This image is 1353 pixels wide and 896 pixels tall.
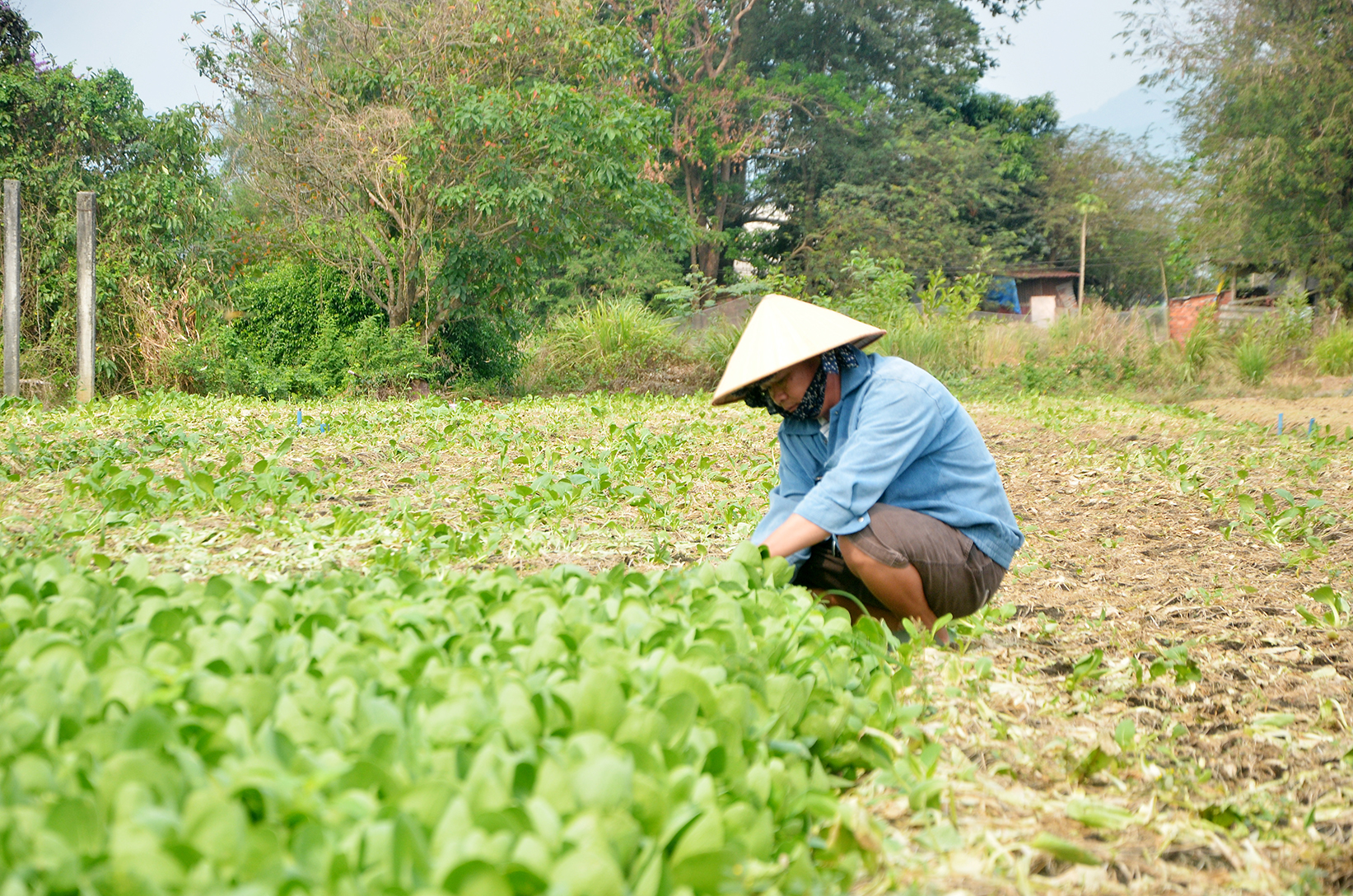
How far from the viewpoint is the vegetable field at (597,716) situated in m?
1.27

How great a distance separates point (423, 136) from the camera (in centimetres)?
1082

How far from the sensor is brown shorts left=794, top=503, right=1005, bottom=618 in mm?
2807

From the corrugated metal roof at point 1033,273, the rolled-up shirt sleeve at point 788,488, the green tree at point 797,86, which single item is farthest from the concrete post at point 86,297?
the corrugated metal roof at point 1033,273

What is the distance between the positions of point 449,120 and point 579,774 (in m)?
10.5

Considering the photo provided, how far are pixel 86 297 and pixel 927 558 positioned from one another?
8.53m

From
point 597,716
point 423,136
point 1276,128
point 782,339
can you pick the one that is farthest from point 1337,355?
point 597,716

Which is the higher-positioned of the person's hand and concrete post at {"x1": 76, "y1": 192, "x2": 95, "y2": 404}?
concrete post at {"x1": 76, "y1": 192, "x2": 95, "y2": 404}

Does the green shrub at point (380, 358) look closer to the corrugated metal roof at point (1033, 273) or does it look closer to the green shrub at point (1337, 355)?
the green shrub at point (1337, 355)

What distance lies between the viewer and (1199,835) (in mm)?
1879

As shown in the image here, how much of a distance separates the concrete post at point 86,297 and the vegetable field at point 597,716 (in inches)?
203

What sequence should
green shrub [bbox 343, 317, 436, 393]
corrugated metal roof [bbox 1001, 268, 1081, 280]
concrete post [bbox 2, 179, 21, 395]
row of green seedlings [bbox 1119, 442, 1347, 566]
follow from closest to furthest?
row of green seedlings [bbox 1119, 442, 1347, 566] < concrete post [bbox 2, 179, 21, 395] < green shrub [bbox 343, 317, 436, 393] < corrugated metal roof [bbox 1001, 268, 1081, 280]

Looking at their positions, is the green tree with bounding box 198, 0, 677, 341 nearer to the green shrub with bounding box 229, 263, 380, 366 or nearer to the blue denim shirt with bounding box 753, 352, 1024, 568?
the green shrub with bounding box 229, 263, 380, 366

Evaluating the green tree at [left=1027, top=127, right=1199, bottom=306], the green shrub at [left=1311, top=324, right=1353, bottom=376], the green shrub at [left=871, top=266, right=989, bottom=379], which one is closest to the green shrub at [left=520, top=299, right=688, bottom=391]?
the green shrub at [left=871, top=266, right=989, bottom=379]

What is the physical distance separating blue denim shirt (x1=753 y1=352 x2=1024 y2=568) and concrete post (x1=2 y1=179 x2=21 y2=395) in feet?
25.8
